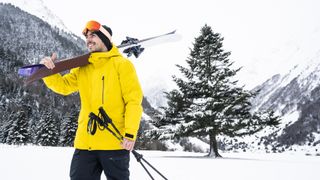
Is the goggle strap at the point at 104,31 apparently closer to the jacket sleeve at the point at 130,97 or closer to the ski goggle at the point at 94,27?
the ski goggle at the point at 94,27

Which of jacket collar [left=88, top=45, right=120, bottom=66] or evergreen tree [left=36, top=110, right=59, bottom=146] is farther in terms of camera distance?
evergreen tree [left=36, top=110, right=59, bottom=146]

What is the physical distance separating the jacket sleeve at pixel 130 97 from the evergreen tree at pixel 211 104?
55.4 feet

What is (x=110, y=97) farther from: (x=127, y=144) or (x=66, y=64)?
(x=66, y=64)

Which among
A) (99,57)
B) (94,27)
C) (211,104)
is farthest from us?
(211,104)

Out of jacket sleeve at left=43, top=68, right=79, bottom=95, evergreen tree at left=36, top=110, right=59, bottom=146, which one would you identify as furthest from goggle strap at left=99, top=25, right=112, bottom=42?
evergreen tree at left=36, top=110, right=59, bottom=146

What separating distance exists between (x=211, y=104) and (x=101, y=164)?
56.8 feet

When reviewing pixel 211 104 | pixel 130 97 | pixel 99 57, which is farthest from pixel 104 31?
pixel 211 104

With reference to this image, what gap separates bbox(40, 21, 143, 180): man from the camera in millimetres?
3545

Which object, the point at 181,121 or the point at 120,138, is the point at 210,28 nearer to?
the point at 181,121

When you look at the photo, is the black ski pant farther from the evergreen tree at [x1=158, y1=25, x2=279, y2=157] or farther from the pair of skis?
the evergreen tree at [x1=158, y1=25, x2=279, y2=157]

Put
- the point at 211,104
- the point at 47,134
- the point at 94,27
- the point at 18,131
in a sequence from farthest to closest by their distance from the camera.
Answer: the point at 47,134
the point at 18,131
the point at 211,104
the point at 94,27

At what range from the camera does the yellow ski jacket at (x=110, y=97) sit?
11.7 feet

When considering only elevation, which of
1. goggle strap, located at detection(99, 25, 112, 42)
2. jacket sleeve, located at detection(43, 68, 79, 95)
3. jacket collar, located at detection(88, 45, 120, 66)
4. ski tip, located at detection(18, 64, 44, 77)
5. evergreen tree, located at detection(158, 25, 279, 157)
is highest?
evergreen tree, located at detection(158, 25, 279, 157)

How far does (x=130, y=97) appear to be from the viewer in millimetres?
3615
